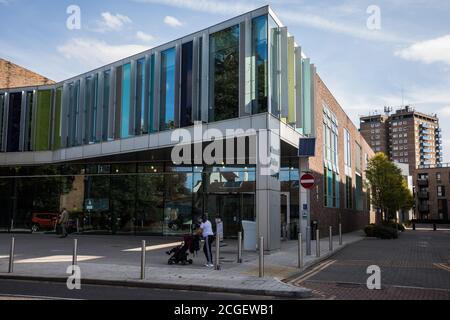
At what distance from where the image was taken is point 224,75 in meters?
20.7

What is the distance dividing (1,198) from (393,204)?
31.7m

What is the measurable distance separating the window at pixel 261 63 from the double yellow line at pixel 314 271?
6.87 meters

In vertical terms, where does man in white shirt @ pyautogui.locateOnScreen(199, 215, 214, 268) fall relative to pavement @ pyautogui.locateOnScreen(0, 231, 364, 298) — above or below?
above

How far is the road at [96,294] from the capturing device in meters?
9.09

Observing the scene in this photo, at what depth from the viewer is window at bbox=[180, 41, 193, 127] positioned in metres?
22.1

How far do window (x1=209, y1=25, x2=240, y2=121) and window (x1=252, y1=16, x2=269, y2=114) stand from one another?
0.95 meters

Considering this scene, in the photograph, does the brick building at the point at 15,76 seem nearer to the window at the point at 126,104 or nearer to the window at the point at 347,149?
the window at the point at 126,104

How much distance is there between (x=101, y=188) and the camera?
3002 centimetres

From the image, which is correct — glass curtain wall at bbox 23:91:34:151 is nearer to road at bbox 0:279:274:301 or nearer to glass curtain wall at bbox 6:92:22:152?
glass curtain wall at bbox 6:92:22:152

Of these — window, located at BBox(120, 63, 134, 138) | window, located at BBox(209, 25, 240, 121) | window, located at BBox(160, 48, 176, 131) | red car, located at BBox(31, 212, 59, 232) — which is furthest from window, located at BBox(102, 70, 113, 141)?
window, located at BBox(209, 25, 240, 121)

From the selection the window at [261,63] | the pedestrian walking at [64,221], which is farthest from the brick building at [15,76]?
the window at [261,63]

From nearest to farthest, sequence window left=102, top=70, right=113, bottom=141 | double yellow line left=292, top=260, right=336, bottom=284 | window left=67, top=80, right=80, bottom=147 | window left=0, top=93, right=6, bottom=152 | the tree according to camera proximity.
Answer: double yellow line left=292, top=260, right=336, bottom=284
window left=102, top=70, right=113, bottom=141
window left=67, top=80, right=80, bottom=147
window left=0, top=93, right=6, bottom=152
the tree

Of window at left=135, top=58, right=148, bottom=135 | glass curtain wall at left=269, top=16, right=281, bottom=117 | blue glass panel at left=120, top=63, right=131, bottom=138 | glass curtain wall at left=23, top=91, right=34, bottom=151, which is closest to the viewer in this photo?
glass curtain wall at left=269, top=16, right=281, bottom=117

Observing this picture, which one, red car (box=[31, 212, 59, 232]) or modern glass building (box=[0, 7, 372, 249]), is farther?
red car (box=[31, 212, 59, 232])
